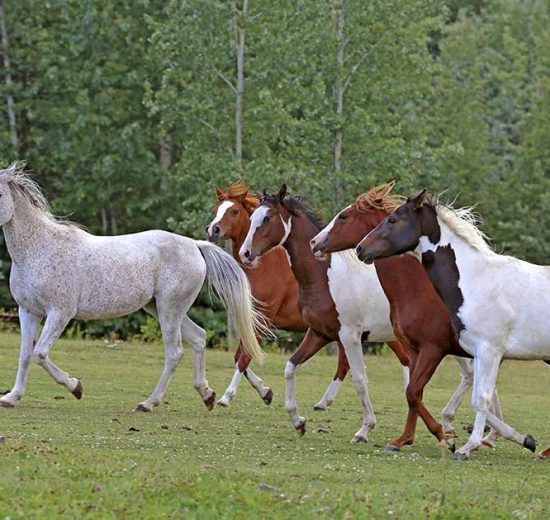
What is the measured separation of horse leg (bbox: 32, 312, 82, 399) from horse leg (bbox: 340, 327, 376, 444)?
292 cm

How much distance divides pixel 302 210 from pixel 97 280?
2433 millimetres

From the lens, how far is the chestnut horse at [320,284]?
1484 centimetres

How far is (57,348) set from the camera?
2492 centimetres

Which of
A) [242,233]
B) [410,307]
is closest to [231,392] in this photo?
[242,233]

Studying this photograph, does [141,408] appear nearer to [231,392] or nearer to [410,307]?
[231,392]

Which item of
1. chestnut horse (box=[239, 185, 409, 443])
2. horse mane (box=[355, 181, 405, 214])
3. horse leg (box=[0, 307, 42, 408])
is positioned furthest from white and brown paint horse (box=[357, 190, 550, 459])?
horse leg (box=[0, 307, 42, 408])

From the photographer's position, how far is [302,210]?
49.6 feet

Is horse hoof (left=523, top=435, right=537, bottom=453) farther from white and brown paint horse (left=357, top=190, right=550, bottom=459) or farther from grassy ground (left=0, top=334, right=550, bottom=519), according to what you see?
grassy ground (left=0, top=334, right=550, bottom=519)

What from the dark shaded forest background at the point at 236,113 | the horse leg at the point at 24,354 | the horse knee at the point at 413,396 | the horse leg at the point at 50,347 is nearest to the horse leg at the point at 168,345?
the horse leg at the point at 50,347

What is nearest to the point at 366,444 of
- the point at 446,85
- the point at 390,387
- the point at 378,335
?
the point at 378,335

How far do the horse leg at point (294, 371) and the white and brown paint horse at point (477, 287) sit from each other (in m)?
2.08

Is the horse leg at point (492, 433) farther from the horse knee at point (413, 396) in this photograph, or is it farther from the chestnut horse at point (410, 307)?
the horse knee at point (413, 396)

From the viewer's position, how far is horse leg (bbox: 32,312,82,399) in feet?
48.6

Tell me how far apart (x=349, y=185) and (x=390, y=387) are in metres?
15.1
